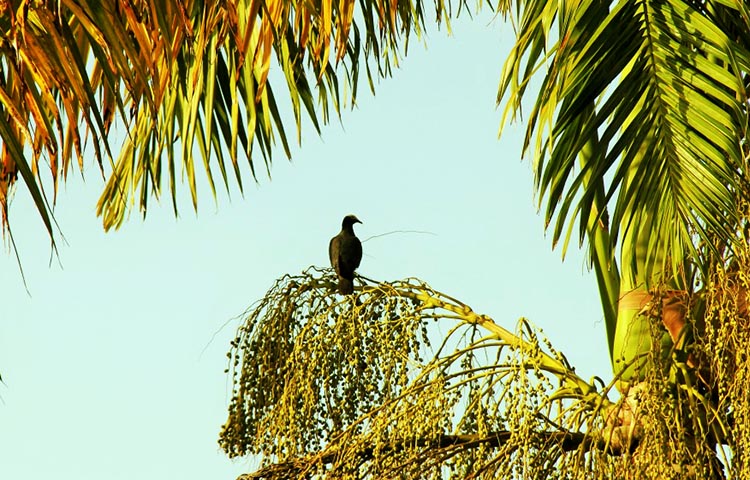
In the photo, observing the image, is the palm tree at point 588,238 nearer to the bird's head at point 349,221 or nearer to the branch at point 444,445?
the branch at point 444,445

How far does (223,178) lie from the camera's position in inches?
190

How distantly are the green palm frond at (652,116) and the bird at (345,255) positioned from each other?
45.9 inches

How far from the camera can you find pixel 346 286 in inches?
194

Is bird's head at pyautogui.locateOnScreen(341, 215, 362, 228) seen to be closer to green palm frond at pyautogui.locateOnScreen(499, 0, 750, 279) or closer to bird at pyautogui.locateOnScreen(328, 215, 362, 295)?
bird at pyautogui.locateOnScreen(328, 215, 362, 295)

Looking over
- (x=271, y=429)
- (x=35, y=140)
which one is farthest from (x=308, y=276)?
(x=35, y=140)

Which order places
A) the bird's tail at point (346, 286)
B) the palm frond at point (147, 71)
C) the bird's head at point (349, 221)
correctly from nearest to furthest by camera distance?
the palm frond at point (147, 71), the bird's tail at point (346, 286), the bird's head at point (349, 221)

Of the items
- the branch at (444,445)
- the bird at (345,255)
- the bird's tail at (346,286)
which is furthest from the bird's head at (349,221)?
the branch at (444,445)

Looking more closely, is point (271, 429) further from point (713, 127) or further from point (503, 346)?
point (713, 127)

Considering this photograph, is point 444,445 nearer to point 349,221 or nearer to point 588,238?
point 588,238

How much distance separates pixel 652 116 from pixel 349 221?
10.1 feet

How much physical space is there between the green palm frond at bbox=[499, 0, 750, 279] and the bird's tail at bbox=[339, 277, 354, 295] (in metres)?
1.10

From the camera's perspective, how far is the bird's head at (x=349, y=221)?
6.68m

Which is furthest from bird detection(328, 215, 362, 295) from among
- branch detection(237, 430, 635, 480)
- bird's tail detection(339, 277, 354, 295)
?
branch detection(237, 430, 635, 480)

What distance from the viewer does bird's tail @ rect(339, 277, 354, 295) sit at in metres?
4.88
